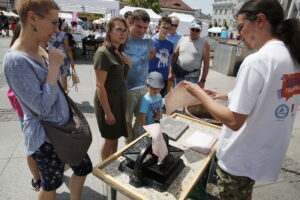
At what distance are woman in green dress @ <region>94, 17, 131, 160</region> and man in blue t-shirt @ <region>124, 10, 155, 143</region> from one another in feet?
1.13

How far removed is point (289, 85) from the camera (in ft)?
3.41

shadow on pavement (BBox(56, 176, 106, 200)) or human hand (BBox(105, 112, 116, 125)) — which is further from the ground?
human hand (BBox(105, 112, 116, 125))

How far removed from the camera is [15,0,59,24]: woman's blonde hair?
113 cm

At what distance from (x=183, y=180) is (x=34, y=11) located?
1.26 metres

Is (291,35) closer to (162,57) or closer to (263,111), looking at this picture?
(263,111)

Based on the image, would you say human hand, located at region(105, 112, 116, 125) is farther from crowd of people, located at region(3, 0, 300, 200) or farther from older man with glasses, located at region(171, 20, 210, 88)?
older man with glasses, located at region(171, 20, 210, 88)

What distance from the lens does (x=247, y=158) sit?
3.90ft

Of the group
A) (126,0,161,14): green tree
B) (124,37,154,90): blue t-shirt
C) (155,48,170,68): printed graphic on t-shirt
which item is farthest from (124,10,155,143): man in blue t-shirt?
(126,0,161,14): green tree

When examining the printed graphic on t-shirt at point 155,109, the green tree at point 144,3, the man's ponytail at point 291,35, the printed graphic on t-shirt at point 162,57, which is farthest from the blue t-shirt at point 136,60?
the green tree at point 144,3

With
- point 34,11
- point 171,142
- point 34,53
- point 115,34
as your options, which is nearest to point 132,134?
point 171,142

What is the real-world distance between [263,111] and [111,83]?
4.40 ft

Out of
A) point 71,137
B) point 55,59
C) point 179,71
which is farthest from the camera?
point 179,71

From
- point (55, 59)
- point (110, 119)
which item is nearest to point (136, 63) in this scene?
point (110, 119)

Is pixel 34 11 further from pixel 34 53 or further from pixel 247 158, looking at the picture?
pixel 247 158
